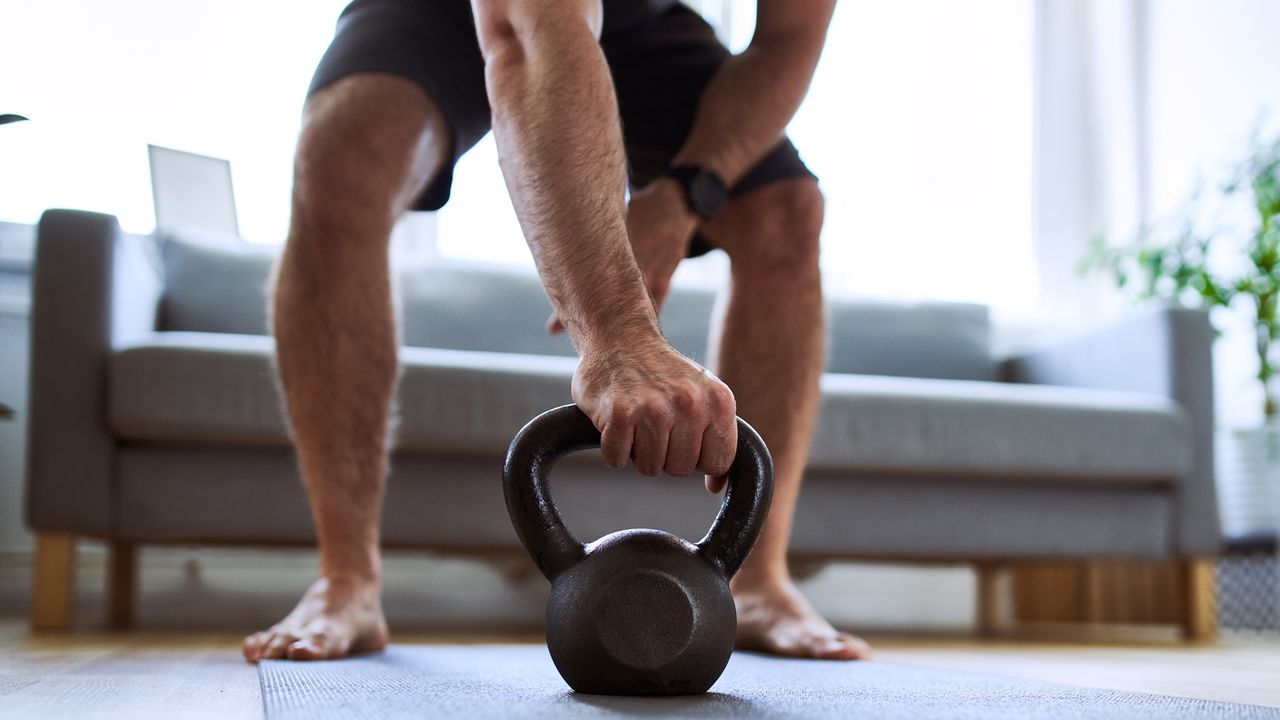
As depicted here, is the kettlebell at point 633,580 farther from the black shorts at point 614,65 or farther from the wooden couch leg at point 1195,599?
the wooden couch leg at point 1195,599

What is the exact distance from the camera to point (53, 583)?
1.89 metres

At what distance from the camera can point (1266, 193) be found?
9.21 feet

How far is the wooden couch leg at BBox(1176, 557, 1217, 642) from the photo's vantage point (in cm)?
232

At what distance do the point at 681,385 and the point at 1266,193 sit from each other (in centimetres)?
256

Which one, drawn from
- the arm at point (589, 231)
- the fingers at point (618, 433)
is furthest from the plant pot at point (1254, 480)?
the fingers at point (618, 433)

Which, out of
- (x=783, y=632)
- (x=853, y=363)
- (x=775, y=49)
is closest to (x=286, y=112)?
(x=853, y=363)

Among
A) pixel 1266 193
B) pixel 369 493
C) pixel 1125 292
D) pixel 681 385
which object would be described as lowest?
pixel 369 493

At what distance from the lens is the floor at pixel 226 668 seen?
80 cm

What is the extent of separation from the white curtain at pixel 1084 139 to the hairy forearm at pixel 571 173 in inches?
124

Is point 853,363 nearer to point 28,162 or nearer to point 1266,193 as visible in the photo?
point 1266,193

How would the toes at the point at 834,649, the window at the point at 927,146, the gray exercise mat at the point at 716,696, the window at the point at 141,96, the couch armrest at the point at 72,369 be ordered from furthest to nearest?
1. the window at the point at 927,146
2. the window at the point at 141,96
3. the couch armrest at the point at 72,369
4. the toes at the point at 834,649
5. the gray exercise mat at the point at 716,696

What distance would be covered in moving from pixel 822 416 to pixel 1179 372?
33.1 inches

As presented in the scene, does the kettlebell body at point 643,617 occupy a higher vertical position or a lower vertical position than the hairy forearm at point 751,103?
lower

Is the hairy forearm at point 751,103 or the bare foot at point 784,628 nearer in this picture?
the bare foot at point 784,628
